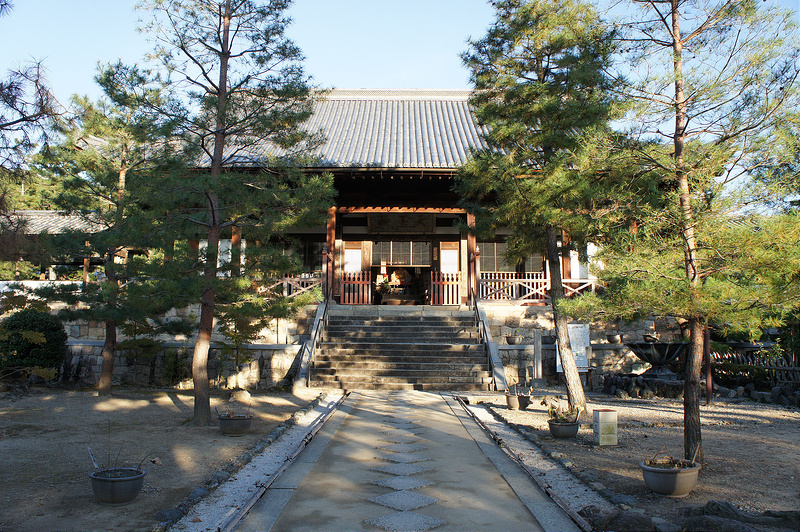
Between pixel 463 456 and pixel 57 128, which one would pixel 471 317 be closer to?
pixel 463 456

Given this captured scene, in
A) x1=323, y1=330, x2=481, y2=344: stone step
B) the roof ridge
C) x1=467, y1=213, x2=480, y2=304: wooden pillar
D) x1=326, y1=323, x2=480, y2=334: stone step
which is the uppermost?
the roof ridge

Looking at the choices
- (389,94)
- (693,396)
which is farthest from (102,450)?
(389,94)

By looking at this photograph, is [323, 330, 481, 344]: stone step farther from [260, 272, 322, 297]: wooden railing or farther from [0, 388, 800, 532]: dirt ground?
[0, 388, 800, 532]: dirt ground

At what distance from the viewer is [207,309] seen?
24.0 feet

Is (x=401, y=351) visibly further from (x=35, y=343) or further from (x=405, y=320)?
(x=35, y=343)

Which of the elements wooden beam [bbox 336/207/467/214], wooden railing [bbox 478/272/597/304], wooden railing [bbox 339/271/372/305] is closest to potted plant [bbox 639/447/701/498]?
wooden railing [bbox 478/272/597/304]

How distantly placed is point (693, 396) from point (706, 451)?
1.14 m

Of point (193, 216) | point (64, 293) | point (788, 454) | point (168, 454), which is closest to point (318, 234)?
point (64, 293)

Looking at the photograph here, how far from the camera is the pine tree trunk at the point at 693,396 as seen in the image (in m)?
4.81

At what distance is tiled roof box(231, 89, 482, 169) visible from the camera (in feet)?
47.2

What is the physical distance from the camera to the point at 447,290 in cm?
1435

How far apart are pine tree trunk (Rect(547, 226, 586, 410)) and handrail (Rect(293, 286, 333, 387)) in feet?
16.2

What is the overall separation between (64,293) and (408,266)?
368 inches

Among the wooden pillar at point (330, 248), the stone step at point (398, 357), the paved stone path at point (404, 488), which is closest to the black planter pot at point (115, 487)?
the paved stone path at point (404, 488)
